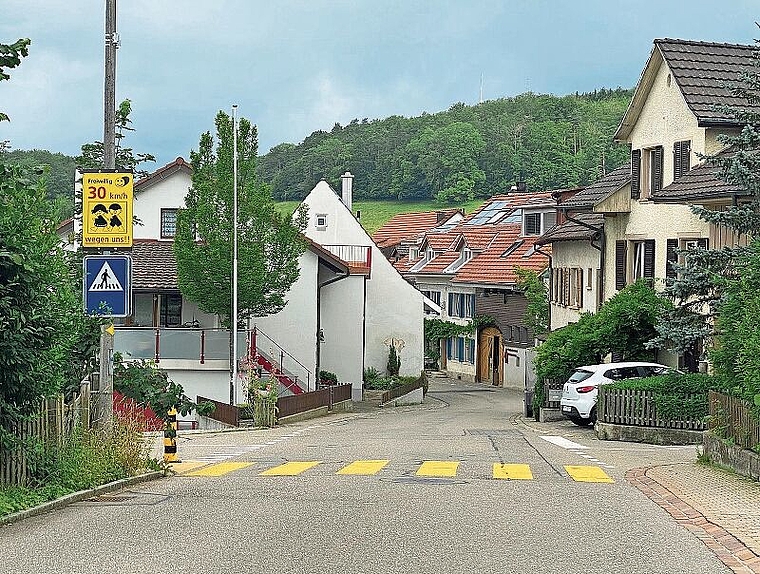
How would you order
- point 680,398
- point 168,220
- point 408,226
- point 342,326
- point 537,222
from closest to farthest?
1. point 680,398
2. point 168,220
3. point 342,326
4. point 537,222
5. point 408,226

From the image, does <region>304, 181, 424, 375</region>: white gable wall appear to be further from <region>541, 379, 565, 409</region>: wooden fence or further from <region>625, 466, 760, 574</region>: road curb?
<region>625, 466, 760, 574</region>: road curb

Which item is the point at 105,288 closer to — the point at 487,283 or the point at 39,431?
the point at 39,431

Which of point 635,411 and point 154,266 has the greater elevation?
point 154,266

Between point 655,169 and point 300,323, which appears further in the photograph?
point 300,323

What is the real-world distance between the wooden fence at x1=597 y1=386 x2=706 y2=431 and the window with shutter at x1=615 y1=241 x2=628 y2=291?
1265 cm

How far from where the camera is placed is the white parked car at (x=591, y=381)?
1374 inches

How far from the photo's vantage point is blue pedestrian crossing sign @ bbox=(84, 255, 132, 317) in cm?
1672

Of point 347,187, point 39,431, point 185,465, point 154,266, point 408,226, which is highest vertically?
point 347,187

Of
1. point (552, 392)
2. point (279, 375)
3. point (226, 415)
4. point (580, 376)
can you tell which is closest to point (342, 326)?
point (279, 375)

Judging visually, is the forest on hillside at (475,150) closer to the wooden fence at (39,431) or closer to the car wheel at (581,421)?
the car wheel at (581,421)

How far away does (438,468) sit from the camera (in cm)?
2030

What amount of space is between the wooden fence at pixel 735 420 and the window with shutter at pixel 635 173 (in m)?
20.2

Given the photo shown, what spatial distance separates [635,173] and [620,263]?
3963mm

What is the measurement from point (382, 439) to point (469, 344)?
148 ft
